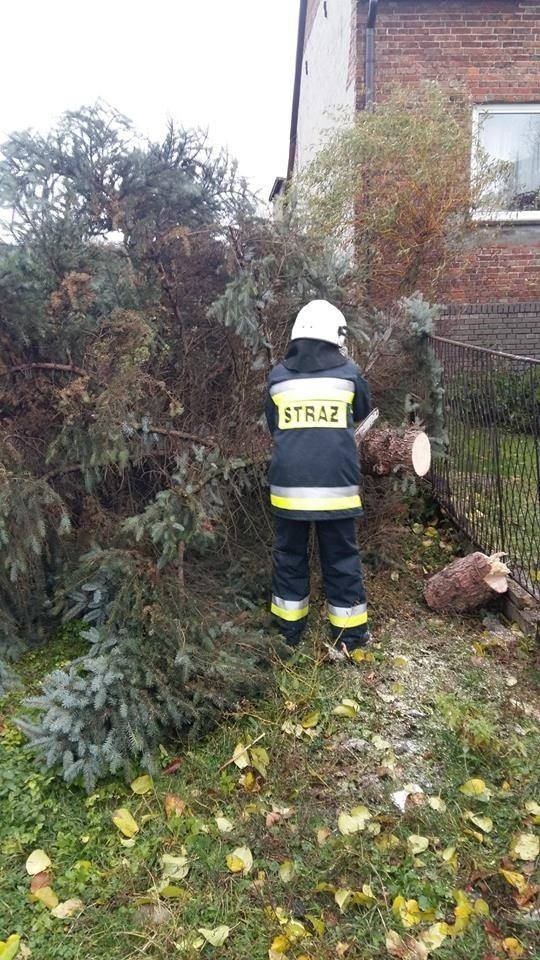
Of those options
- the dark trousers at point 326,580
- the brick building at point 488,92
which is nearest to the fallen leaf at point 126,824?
the dark trousers at point 326,580

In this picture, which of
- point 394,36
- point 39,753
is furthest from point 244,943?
point 394,36

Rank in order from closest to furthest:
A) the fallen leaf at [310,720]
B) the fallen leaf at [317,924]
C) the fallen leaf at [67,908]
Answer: the fallen leaf at [317,924] → the fallen leaf at [67,908] → the fallen leaf at [310,720]

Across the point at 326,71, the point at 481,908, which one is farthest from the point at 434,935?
the point at 326,71

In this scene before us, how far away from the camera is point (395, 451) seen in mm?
3777

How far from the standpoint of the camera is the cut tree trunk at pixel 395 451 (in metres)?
3.72

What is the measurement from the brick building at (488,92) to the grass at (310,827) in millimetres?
5681

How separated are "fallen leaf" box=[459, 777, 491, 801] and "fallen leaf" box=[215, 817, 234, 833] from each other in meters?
0.91

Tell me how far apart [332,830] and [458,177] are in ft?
21.2

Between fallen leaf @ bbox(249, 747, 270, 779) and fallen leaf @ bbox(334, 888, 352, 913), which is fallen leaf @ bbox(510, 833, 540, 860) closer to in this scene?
fallen leaf @ bbox(334, 888, 352, 913)

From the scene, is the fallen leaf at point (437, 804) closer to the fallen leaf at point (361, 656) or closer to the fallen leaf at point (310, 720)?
the fallen leaf at point (310, 720)

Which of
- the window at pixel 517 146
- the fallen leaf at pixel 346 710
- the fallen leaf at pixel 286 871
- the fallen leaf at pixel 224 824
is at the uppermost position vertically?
the window at pixel 517 146

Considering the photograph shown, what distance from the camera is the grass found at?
2092 mm

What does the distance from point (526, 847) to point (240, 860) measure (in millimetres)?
1012

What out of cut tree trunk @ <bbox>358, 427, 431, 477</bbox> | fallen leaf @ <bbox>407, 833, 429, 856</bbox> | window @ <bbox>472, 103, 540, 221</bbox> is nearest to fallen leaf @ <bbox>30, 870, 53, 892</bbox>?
fallen leaf @ <bbox>407, 833, 429, 856</bbox>
